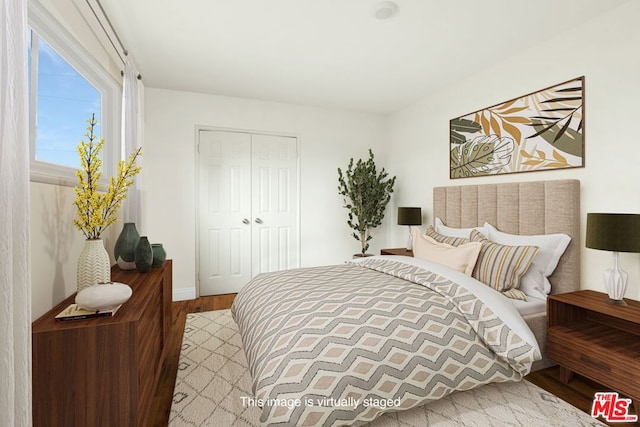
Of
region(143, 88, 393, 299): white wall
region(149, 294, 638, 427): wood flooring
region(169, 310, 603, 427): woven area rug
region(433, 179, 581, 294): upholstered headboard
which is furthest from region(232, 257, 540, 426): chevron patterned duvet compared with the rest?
region(143, 88, 393, 299): white wall

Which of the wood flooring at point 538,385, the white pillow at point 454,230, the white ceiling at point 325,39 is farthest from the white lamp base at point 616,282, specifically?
the white ceiling at point 325,39

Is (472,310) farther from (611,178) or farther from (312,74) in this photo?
(312,74)

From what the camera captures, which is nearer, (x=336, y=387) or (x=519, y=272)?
(x=336, y=387)

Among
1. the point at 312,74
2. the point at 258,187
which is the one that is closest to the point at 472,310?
the point at 312,74

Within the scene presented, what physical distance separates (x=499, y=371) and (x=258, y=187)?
320cm

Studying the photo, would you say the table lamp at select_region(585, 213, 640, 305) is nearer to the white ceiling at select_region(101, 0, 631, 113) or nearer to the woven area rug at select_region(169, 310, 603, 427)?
the woven area rug at select_region(169, 310, 603, 427)

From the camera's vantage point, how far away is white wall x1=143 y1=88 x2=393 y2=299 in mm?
3543

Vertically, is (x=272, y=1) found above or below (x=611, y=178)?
above

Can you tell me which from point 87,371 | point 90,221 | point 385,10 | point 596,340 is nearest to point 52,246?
point 90,221

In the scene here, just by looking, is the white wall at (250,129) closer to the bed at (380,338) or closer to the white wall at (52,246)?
the white wall at (52,246)

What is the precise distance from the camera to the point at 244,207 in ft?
12.9

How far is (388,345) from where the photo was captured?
144 cm

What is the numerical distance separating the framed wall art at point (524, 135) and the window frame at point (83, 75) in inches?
129

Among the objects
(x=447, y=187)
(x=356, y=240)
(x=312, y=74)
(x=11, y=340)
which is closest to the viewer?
(x=11, y=340)
